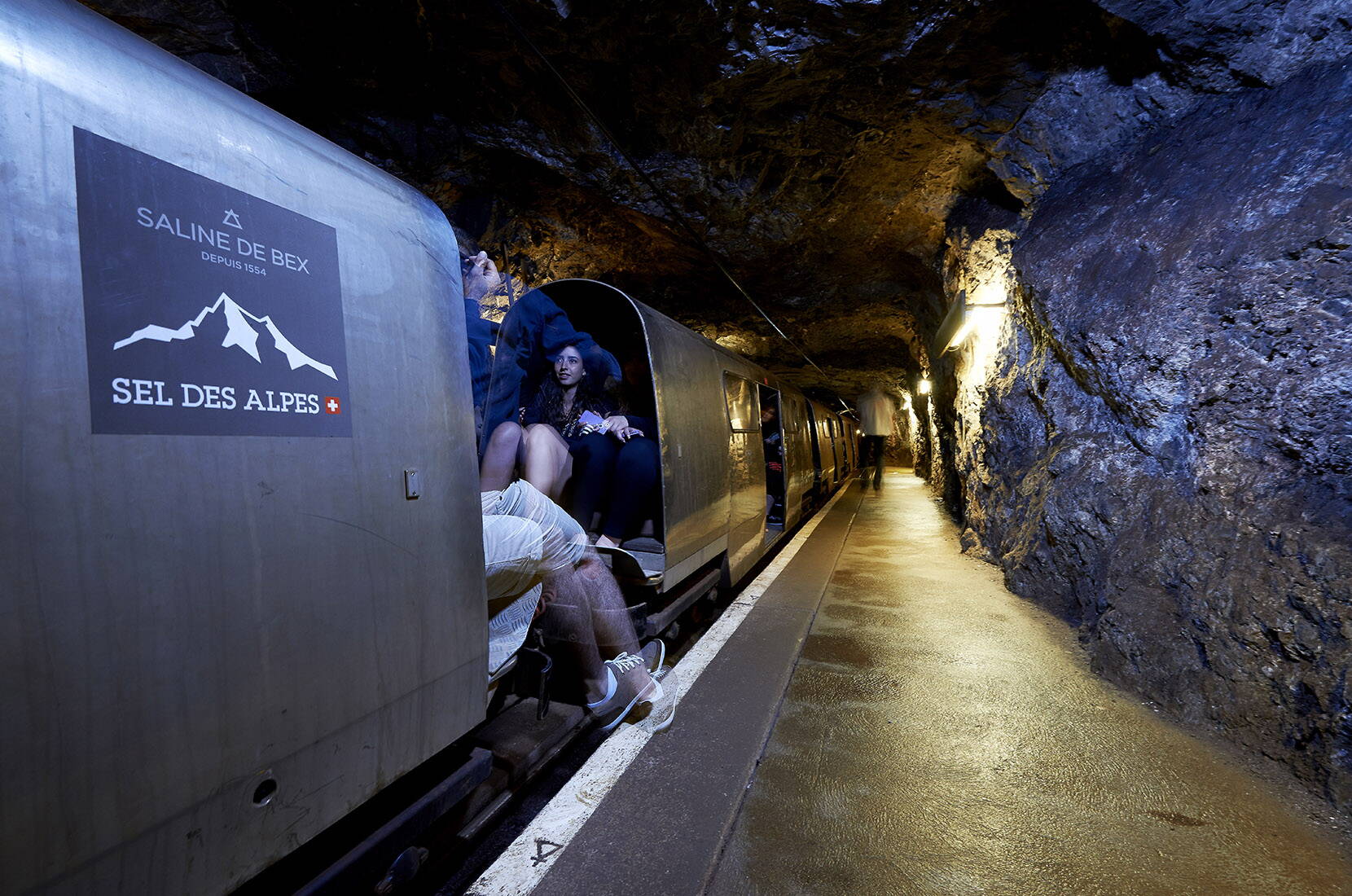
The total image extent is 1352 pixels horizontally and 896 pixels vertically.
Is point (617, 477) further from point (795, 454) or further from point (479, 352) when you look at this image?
point (795, 454)

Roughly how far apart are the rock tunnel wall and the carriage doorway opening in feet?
9.61

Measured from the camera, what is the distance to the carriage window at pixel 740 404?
16.4ft

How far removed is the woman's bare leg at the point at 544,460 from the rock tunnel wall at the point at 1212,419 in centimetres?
342

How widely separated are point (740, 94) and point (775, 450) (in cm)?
430

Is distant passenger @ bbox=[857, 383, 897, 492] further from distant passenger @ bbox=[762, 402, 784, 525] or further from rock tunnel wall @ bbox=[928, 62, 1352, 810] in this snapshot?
rock tunnel wall @ bbox=[928, 62, 1352, 810]

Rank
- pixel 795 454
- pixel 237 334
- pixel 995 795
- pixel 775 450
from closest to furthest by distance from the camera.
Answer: pixel 237 334, pixel 995 795, pixel 775 450, pixel 795 454

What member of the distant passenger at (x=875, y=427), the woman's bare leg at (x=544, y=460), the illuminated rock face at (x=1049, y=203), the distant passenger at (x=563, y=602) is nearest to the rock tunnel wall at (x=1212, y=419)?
the illuminated rock face at (x=1049, y=203)

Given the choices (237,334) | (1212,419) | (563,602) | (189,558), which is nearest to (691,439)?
(563,602)

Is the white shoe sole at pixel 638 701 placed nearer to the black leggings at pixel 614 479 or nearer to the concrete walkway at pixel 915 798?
the concrete walkway at pixel 915 798

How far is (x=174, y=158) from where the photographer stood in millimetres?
1076

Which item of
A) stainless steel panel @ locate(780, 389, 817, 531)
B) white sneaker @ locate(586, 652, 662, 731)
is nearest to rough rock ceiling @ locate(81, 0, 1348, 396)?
stainless steel panel @ locate(780, 389, 817, 531)

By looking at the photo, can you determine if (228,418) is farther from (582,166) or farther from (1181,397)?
(582,166)

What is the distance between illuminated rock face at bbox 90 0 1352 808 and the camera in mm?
2828

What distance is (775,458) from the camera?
25.4ft
